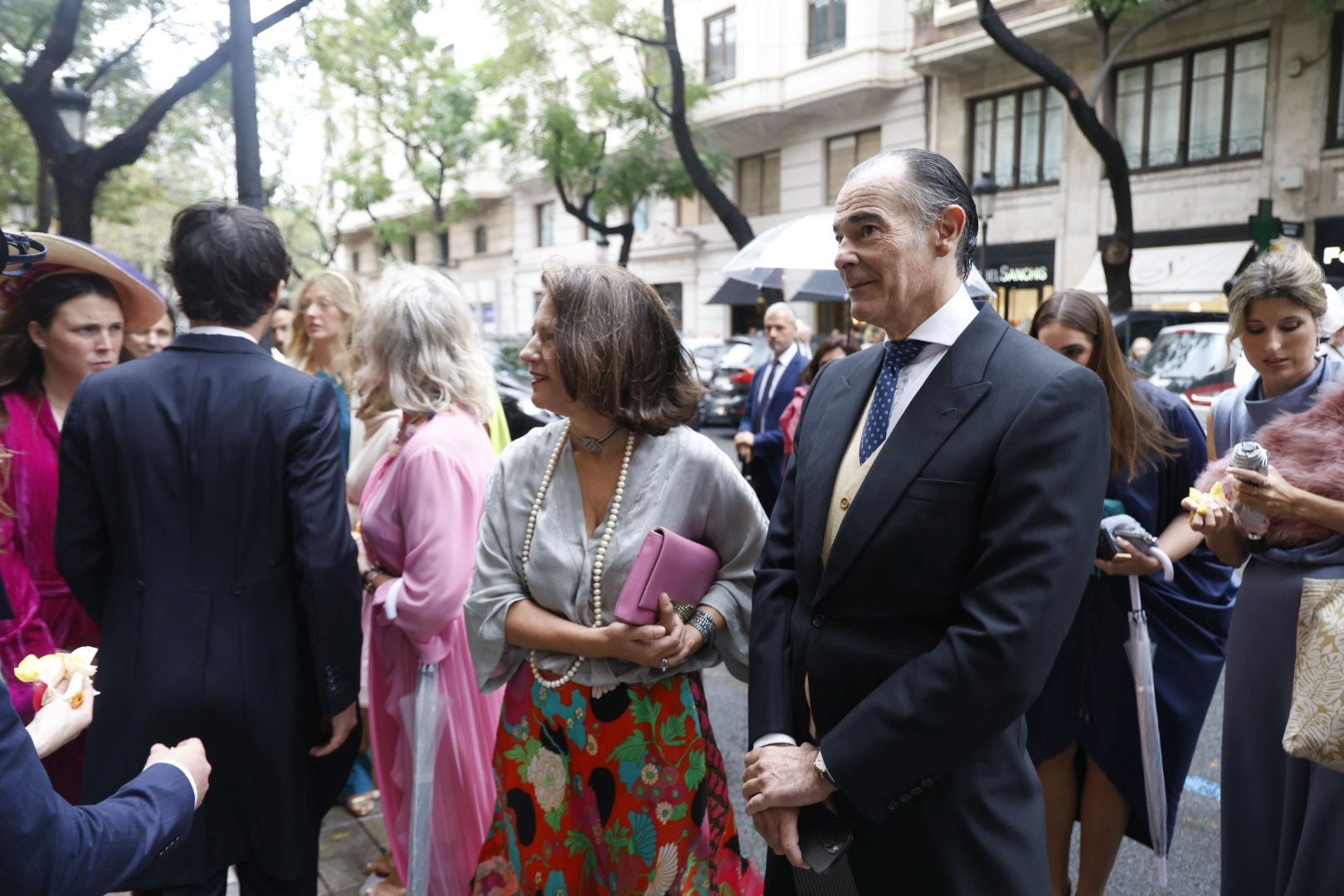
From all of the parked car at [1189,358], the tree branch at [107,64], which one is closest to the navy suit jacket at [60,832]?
the tree branch at [107,64]

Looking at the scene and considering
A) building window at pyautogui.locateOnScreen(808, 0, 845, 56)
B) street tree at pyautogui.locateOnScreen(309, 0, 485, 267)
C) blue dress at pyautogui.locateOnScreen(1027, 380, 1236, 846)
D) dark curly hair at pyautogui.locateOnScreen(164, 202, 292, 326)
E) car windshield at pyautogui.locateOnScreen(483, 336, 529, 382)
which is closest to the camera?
dark curly hair at pyautogui.locateOnScreen(164, 202, 292, 326)

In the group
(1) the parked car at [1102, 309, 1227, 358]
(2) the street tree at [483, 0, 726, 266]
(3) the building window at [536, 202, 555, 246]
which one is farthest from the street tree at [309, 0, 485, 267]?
(1) the parked car at [1102, 309, 1227, 358]

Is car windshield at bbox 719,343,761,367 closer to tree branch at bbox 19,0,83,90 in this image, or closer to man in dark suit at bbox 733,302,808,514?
man in dark suit at bbox 733,302,808,514

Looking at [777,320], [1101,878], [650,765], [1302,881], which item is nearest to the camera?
[650,765]

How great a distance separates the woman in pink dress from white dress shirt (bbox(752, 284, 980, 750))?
4.35ft

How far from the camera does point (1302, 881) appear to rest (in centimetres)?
257

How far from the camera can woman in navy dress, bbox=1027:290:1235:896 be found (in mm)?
Result: 3100

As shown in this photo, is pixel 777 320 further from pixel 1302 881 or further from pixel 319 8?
pixel 1302 881

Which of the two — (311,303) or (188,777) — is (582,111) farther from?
(188,777)

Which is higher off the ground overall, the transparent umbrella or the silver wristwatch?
the silver wristwatch

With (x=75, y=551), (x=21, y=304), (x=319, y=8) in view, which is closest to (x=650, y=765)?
(x=75, y=551)

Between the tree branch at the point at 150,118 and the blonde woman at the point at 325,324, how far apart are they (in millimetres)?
3564

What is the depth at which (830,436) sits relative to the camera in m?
2.14

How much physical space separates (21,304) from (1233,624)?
374cm
